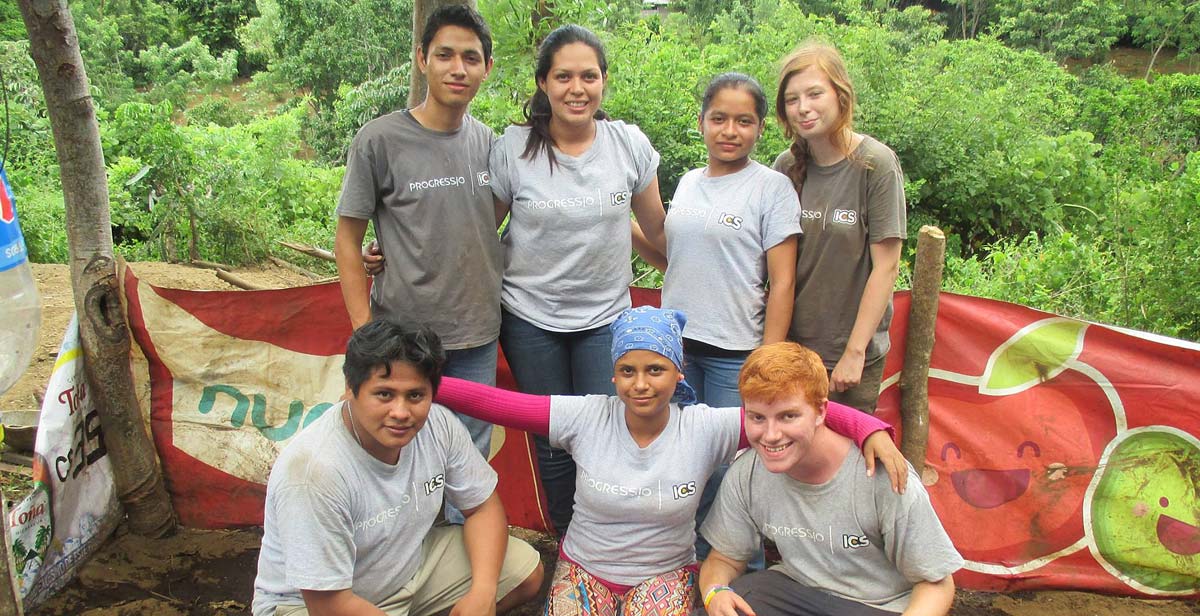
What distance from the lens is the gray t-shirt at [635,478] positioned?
267cm

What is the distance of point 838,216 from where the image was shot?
2.86 m

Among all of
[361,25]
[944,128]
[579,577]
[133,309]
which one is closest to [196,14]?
[361,25]

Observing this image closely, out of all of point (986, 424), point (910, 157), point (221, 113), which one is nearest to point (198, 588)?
point (986, 424)

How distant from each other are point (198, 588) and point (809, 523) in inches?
96.4

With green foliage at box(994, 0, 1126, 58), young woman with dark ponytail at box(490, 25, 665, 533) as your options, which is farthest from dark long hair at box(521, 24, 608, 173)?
green foliage at box(994, 0, 1126, 58)

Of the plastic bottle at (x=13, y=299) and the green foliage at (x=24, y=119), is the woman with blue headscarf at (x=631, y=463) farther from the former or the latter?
the green foliage at (x=24, y=119)

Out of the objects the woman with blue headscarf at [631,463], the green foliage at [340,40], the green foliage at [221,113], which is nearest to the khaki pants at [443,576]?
the woman with blue headscarf at [631,463]

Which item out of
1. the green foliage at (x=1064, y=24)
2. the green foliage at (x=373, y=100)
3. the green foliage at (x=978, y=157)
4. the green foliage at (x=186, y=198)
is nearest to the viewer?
the green foliage at (x=186, y=198)

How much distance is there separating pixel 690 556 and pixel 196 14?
30022mm

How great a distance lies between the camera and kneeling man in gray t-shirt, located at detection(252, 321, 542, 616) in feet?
7.91

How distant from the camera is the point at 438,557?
2867mm

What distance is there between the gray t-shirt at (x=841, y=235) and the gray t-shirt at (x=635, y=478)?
1.57 feet

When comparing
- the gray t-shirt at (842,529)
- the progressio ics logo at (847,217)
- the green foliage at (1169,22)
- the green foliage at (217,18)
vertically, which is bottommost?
the gray t-shirt at (842,529)

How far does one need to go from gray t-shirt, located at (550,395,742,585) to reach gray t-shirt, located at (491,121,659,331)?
36 cm
